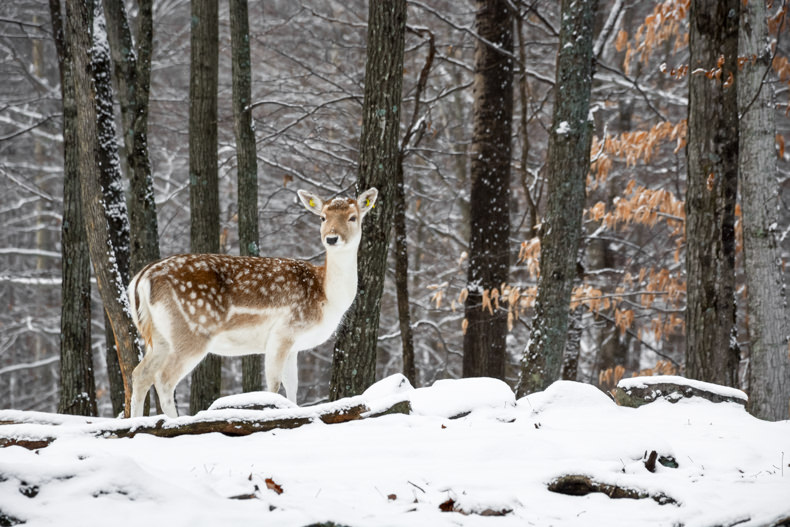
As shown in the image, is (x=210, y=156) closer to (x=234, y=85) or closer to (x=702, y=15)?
(x=234, y=85)

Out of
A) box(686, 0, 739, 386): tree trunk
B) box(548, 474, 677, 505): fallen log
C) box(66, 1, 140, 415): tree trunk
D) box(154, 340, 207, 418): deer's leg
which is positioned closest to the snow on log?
box(686, 0, 739, 386): tree trunk

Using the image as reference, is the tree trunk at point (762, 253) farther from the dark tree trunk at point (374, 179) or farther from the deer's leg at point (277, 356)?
the deer's leg at point (277, 356)

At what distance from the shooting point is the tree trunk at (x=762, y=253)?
7.65 m

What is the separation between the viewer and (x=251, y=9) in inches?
681

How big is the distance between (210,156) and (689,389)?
651 centimetres

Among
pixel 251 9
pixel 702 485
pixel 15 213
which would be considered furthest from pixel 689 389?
pixel 15 213

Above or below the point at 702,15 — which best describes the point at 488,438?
below

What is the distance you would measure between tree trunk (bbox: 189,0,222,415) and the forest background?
1.24m

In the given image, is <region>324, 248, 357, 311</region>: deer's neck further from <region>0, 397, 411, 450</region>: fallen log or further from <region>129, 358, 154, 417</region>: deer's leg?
<region>0, 397, 411, 450</region>: fallen log

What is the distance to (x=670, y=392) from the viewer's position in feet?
17.9

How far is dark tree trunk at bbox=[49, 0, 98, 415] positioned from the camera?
889 centimetres

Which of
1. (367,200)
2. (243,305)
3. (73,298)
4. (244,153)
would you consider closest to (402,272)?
(244,153)

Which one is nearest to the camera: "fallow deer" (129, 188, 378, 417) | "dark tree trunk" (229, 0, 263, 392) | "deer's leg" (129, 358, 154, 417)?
"deer's leg" (129, 358, 154, 417)

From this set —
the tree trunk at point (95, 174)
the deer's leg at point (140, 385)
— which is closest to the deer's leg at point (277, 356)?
the deer's leg at point (140, 385)
